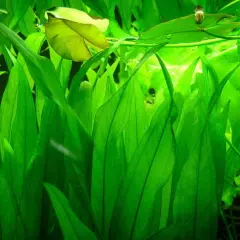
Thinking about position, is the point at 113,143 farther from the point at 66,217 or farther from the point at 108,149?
the point at 66,217

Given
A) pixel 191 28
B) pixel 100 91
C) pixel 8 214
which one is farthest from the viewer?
pixel 100 91

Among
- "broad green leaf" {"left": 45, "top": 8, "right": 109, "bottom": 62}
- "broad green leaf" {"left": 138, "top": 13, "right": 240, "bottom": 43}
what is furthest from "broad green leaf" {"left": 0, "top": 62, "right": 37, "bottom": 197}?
"broad green leaf" {"left": 138, "top": 13, "right": 240, "bottom": 43}

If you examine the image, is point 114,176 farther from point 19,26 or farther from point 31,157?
point 19,26

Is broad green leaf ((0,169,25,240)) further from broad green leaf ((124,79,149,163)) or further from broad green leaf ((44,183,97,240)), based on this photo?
broad green leaf ((124,79,149,163))

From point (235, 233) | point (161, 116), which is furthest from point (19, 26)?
point (235, 233)

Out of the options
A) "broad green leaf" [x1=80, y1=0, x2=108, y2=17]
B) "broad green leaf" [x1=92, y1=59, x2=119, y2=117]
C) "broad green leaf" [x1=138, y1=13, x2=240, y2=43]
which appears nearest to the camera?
"broad green leaf" [x1=138, y1=13, x2=240, y2=43]

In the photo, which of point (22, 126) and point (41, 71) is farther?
point (22, 126)

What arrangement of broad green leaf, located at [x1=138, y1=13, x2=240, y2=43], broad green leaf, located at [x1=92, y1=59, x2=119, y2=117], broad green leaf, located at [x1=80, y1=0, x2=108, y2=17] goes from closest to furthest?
broad green leaf, located at [x1=138, y1=13, x2=240, y2=43] < broad green leaf, located at [x1=80, y1=0, x2=108, y2=17] < broad green leaf, located at [x1=92, y1=59, x2=119, y2=117]

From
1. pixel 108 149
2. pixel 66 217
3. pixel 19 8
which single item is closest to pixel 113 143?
pixel 108 149

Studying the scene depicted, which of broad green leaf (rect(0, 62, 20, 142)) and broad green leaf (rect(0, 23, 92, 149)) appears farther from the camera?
broad green leaf (rect(0, 62, 20, 142))
